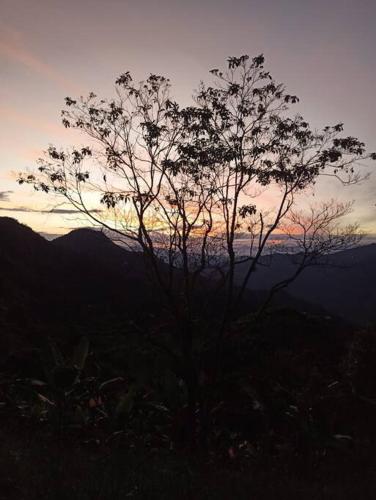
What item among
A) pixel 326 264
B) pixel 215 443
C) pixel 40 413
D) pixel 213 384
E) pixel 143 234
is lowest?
pixel 215 443

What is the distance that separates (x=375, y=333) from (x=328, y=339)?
28.8 feet

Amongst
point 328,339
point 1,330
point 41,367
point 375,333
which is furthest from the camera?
point 328,339

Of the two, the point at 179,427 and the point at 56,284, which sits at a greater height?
the point at 56,284

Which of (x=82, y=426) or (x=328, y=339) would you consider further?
(x=328, y=339)

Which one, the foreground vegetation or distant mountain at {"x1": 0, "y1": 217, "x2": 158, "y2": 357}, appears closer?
the foreground vegetation

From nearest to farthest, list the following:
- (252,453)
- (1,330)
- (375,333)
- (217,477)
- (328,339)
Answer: (217,477) → (252,453) → (375,333) → (1,330) → (328,339)

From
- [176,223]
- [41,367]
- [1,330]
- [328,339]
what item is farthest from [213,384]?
[328,339]

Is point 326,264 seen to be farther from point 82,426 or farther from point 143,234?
point 82,426

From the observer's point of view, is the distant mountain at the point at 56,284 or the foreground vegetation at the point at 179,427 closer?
the foreground vegetation at the point at 179,427

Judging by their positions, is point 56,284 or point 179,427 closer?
point 179,427

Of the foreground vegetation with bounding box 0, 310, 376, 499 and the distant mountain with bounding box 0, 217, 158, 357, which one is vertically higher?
the distant mountain with bounding box 0, 217, 158, 357

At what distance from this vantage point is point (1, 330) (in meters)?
23.2

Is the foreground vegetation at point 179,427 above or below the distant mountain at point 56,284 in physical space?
below

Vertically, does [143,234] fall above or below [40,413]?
above
